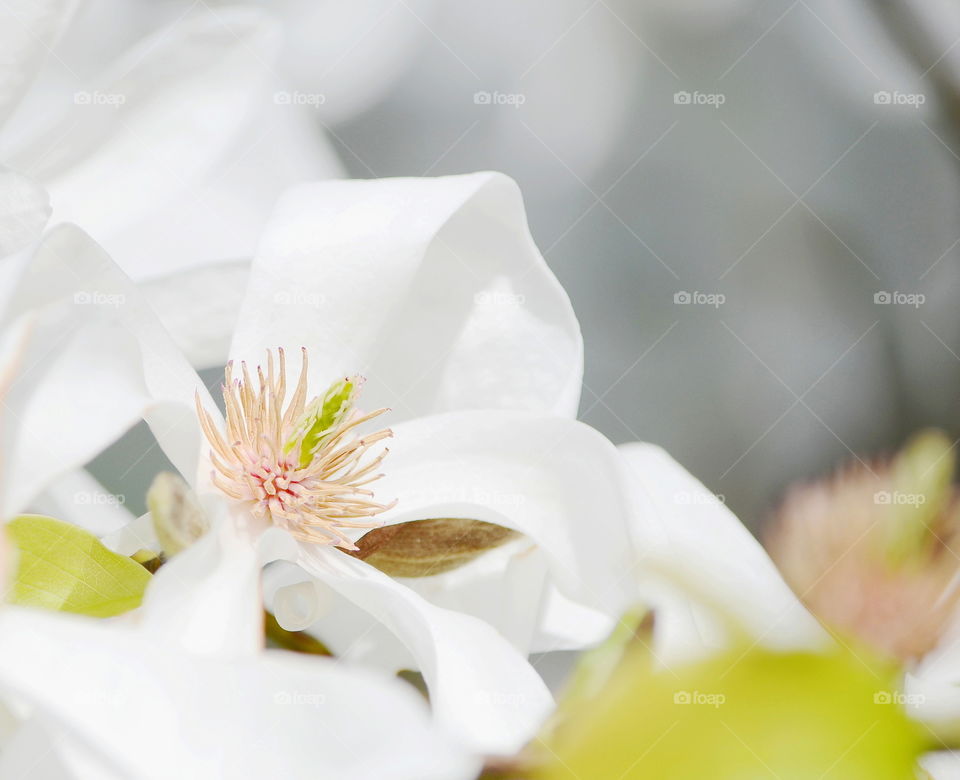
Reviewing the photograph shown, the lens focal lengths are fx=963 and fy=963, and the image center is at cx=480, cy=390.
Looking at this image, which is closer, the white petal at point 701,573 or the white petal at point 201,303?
the white petal at point 701,573

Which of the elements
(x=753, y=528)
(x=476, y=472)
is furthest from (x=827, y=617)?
(x=753, y=528)

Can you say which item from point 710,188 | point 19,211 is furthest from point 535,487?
point 710,188

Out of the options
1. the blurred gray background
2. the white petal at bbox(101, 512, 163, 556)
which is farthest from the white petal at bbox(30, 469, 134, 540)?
the blurred gray background

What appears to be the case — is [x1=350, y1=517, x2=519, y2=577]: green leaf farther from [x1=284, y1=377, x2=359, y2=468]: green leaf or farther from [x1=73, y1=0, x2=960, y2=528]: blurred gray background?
[x1=73, y1=0, x2=960, y2=528]: blurred gray background

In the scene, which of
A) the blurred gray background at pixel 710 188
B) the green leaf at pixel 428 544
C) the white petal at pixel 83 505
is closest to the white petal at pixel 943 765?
the green leaf at pixel 428 544

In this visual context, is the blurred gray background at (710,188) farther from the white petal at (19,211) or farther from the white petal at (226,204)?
the white petal at (19,211)
